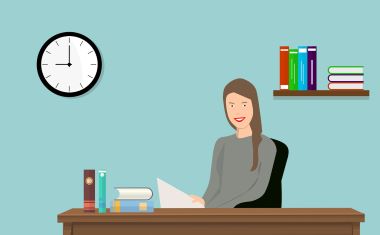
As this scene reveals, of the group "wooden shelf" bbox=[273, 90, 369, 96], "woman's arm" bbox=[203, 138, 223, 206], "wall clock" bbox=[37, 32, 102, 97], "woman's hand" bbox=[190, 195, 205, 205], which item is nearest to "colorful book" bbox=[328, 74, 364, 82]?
"wooden shelf" bbox=[273, 90, 369, 96]

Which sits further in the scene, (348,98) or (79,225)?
(348,98)

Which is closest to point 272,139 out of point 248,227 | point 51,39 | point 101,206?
point 248,227

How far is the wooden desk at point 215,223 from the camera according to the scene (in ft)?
21.8

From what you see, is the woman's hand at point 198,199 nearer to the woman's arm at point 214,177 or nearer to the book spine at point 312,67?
the woman's arm at point 214,177

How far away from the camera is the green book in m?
7.29

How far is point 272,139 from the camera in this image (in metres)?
7.34

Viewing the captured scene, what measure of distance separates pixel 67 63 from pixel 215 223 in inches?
79.3

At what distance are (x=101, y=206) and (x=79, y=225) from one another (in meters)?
0.24

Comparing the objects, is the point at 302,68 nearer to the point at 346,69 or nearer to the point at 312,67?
the point at 312,67

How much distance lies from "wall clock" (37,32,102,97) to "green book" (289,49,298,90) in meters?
1.67

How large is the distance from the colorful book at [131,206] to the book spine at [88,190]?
190 millimetres

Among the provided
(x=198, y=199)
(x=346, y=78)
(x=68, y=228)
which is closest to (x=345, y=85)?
(x=346, y=78)

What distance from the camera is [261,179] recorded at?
730cm

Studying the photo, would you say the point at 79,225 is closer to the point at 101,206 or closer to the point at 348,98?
the point at 101,206
